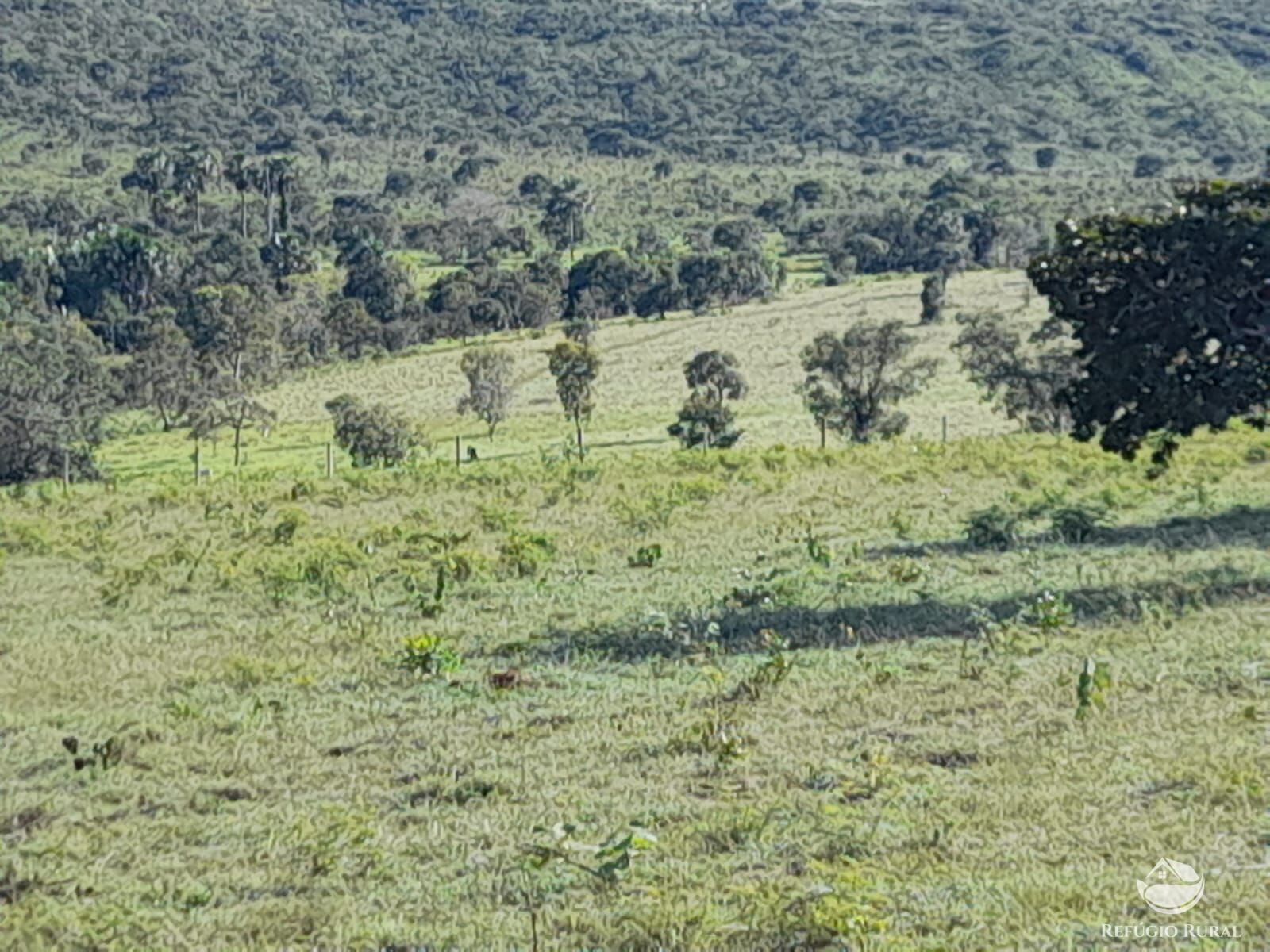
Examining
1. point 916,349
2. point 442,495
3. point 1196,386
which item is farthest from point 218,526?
point 916,349

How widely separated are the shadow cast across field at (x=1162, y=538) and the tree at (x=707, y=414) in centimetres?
3107

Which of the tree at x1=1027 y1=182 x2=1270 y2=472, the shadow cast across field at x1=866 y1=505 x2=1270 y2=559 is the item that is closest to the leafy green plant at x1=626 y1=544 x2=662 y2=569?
the shadow cast across field at x1=866 y1=505 x2=1270 y2=559

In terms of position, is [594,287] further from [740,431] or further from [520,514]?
[520,514]

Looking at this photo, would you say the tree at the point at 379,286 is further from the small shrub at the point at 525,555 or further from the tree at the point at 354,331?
the small shrub at the point at 525,555

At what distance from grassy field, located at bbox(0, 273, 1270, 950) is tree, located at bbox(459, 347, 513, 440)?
4231 cm

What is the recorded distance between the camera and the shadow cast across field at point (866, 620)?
16203 mm

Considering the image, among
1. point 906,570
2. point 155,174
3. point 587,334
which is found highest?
point 155,174

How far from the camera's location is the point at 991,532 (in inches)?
878

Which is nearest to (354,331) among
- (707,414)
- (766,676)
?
(707,414)

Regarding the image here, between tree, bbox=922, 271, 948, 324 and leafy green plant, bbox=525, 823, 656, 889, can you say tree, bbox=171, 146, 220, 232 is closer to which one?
tree, bbox=922, 271, 948, 324

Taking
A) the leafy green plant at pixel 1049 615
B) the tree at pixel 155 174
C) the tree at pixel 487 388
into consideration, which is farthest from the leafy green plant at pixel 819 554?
the tree at pixel 155 174

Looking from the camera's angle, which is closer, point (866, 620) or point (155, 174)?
point (866, 620)

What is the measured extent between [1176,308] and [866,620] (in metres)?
6.14

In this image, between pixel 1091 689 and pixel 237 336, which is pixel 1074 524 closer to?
pixel 1091 689
